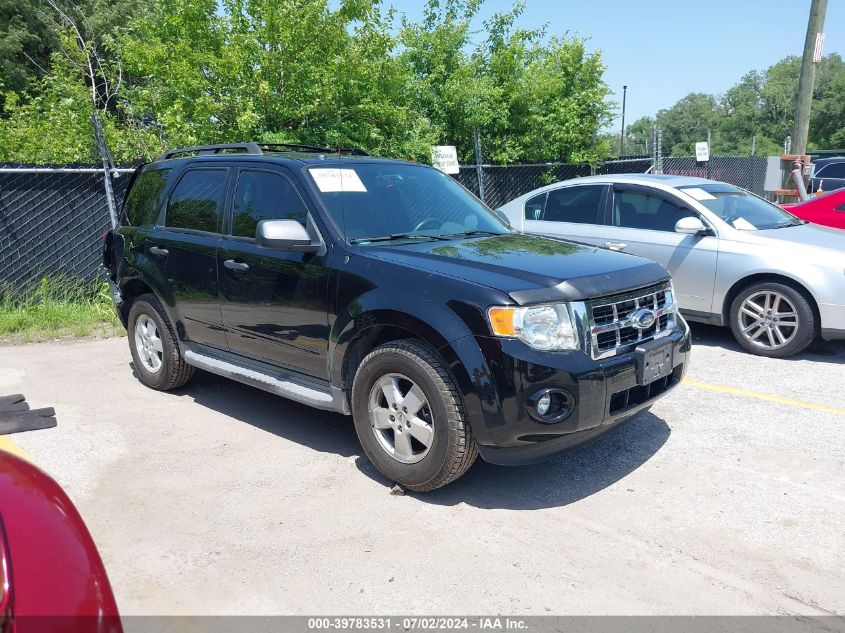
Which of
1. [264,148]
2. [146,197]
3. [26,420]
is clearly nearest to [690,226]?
[264,148]

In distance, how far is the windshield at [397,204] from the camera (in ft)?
15.1

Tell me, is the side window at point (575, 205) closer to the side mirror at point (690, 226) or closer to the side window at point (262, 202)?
the side mirror at point (690, 226)

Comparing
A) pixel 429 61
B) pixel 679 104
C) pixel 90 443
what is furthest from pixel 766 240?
pixel 679 104

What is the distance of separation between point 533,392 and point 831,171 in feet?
55.8

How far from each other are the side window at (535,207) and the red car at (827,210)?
11.9ft

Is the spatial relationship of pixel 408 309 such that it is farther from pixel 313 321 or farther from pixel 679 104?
pixel 679 104

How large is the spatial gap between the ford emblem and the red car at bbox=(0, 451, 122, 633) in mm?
3034

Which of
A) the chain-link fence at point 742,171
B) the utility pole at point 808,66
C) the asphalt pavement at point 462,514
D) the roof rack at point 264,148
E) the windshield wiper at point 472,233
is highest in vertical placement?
the utility pole at point 808,66

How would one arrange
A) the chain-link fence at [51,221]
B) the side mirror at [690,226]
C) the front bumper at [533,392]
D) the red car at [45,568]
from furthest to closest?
the chain-link fence at [51,221] → the side mirror at [690,226] → the front bumper at [533,392] → the red car at [45,568]

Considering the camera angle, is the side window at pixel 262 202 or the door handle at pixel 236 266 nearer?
the side window at pixel 262 202

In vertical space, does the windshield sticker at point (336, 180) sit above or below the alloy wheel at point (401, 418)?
above

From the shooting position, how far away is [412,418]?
3.95 meters

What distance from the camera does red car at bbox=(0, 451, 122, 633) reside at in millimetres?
1640

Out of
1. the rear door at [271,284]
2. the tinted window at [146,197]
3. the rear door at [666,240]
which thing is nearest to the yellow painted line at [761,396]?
the rear door at [666,240]
